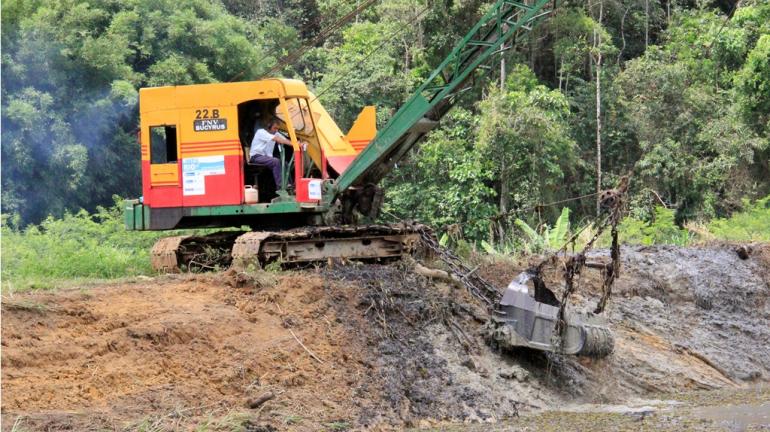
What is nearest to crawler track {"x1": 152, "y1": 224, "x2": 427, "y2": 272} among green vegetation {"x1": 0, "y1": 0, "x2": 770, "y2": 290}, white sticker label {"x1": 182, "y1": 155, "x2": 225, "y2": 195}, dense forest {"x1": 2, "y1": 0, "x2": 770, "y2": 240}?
white sticker label {"x1": 182, "y1": 155, "x2": 225, "y2": 195}

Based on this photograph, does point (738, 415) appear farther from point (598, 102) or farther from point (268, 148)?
point (598, 102)

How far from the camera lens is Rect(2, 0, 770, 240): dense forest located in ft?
87.5

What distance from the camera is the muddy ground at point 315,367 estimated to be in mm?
9688

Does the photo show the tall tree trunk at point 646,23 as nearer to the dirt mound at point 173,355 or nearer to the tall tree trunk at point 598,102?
the tall tree trunk at point 598,102

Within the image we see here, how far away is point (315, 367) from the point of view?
11.1m

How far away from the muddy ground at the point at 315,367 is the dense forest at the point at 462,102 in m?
11.5

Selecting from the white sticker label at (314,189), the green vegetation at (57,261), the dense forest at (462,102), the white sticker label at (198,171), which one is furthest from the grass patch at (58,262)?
the dense forest at (462,102)

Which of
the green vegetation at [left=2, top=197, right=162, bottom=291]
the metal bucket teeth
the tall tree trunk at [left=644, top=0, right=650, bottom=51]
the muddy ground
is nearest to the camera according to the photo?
the muddy ground

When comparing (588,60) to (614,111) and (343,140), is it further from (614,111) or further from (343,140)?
(343,140)

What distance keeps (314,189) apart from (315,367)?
4.22 m

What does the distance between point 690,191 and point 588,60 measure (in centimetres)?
538

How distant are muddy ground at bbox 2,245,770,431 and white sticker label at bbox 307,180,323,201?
1.49 m

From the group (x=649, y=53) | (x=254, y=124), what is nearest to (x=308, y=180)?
(x=254, y=124)

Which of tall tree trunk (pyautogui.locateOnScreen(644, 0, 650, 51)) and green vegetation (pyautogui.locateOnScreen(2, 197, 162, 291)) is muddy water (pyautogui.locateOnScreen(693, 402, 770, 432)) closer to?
green vegetation (pyautogui.locateOnScreen(2, 197, 162, 291))
